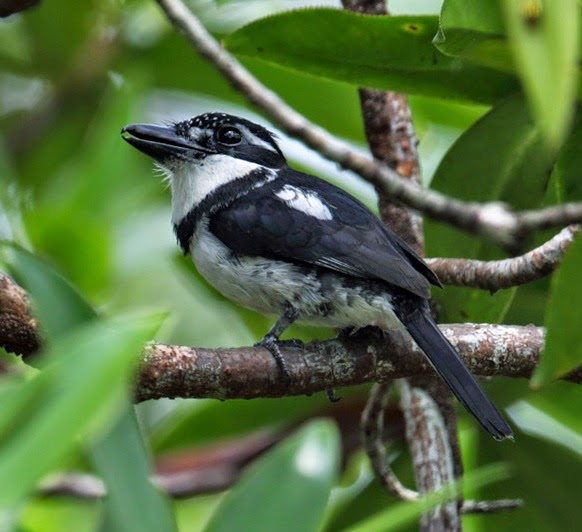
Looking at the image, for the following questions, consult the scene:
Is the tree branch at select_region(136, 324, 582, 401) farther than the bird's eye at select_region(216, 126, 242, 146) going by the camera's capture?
No

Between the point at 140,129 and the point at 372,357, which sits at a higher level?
the point at 140,129

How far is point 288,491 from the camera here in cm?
177

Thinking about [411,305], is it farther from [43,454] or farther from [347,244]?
[43,454]

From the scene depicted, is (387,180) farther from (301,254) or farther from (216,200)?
(216,200)

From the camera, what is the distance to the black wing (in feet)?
9.73

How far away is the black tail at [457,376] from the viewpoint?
261 centimetres

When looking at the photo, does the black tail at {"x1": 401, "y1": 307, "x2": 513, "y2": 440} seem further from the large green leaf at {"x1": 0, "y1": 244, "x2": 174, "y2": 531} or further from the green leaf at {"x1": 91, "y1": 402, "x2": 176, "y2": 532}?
the green leaf at {"x1": 91, "y1": 402, "x2": 176, "y2": 532}

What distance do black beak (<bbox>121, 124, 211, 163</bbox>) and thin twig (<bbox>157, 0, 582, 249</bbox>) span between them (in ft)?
5.02

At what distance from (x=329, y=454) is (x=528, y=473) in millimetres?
1438

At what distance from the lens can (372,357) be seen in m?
2.63

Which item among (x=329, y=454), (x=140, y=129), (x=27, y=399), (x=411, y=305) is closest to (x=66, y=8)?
(x=140, y=129)

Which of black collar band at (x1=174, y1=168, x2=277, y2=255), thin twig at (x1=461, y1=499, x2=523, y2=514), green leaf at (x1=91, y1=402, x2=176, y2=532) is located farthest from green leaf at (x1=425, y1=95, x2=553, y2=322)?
green leaf at (x1=91, y1=402, x2=176, y2=532)

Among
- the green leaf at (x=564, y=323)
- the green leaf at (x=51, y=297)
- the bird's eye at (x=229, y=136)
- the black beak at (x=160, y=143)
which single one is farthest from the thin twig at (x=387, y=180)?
the bird's eye at (x=229, y=136)

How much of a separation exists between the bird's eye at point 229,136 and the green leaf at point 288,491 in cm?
195
